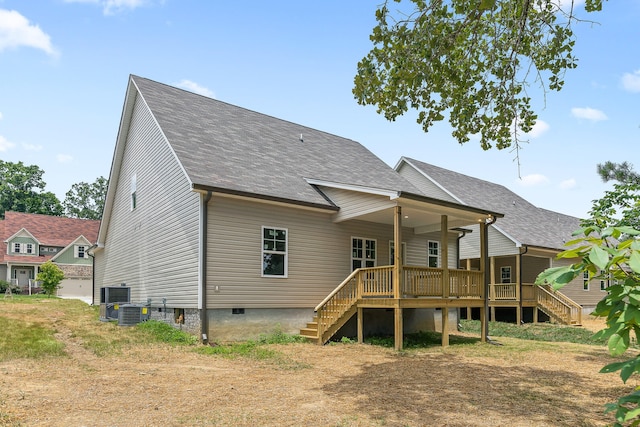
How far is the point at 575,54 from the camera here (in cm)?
871

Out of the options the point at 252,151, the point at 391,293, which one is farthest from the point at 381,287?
the point at 252,151

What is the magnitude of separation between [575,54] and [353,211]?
24.9 ft

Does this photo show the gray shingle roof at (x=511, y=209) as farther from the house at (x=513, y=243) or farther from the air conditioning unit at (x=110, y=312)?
the air conditioning unit at (x=110, y=312)

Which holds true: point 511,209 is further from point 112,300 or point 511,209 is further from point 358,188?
point 112,300

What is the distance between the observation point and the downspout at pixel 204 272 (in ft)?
41.6

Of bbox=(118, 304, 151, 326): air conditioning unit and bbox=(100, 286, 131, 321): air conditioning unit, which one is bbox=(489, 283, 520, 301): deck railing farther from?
bbox=(100, 286, 131, 321): air conditioning unit

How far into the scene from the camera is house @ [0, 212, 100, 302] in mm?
42312

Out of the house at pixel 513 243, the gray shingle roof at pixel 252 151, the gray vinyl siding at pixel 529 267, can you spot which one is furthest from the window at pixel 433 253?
the gray vinyl siding at pixel 529 267

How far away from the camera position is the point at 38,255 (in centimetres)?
4409

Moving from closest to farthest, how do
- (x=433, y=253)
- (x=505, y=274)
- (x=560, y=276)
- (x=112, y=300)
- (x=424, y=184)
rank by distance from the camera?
(x=560, y=276) < (x=112, y=300) < (x=433, y=253) < (x=424, y=184) < (x=505, y=274)

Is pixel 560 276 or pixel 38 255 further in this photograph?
pixel 38 255

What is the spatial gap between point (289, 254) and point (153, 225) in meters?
5.15

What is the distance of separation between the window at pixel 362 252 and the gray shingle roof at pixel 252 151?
192 centimetres

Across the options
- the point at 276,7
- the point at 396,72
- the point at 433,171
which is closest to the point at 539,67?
the point at 396,72
